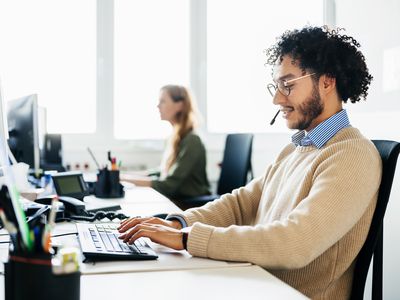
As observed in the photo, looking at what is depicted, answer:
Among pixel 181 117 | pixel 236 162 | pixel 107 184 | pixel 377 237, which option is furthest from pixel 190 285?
pixel 181 117

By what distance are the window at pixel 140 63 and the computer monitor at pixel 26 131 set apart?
6.09 feet

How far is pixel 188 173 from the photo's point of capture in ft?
9.95

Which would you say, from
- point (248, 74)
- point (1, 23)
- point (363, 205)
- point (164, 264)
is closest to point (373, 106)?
point (363, 205)

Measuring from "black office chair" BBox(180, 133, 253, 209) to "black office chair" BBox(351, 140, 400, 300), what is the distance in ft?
4.95

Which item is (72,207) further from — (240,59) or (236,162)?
(240,59)

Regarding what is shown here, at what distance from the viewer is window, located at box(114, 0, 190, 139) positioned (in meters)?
4.07

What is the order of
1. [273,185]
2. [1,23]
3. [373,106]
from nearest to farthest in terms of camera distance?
[273,185] → [373,106] → [1,23]

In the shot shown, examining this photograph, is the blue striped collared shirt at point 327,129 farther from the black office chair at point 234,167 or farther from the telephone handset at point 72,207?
the black office chair at point 234,167

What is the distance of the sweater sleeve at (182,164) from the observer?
115 inches

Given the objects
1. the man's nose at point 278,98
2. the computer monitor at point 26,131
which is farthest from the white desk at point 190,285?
the computer monitor at point 26,131

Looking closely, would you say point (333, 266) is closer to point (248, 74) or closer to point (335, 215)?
point (335, 215)

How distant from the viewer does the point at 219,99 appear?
4.23 m

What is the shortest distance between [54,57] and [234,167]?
76.3 inches

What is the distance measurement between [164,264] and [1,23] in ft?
11.1
